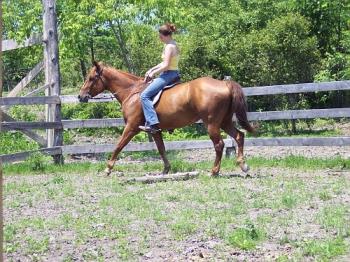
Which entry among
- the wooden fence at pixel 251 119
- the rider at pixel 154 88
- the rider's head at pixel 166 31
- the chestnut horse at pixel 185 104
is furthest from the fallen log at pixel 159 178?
the wooden fence at pixel 251 119

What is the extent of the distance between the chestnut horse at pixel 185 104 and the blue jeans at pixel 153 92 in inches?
5.5

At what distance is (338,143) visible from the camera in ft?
31.4

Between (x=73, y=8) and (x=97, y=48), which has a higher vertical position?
(x=73, y=8)

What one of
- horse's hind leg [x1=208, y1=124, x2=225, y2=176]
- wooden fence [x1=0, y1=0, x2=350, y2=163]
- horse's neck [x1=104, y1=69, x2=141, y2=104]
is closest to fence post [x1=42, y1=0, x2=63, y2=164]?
wooden fence [x1=0, y1=0, x2=350, y2=163]

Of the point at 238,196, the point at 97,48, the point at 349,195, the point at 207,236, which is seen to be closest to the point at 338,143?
the point at 349,195

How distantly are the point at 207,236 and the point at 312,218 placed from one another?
122cm

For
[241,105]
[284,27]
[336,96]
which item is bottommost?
[336,96]

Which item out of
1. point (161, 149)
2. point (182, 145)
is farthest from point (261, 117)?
point (161, 149)

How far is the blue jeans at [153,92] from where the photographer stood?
30.2 ft

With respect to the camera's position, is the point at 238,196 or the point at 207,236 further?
the point at 238,196

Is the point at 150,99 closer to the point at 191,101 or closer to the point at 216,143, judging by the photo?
the point at 191,101

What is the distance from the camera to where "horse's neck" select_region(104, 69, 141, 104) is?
32.4 ft

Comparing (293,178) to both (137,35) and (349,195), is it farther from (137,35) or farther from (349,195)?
(137,35)

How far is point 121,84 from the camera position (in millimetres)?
9945
